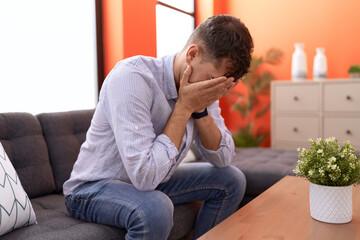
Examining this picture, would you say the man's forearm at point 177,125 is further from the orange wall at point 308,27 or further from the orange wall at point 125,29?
the orange wall at point 308,27

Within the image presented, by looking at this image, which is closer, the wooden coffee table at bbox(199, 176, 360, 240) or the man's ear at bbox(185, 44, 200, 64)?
the wooden coffee table at bbox(199, 176, 360, 240)

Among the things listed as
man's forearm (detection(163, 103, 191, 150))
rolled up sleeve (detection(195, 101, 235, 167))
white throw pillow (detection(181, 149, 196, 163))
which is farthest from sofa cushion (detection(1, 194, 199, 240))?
white throw pillow (detection(181, 149, 196, 163))

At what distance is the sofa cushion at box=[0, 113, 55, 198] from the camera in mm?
1662

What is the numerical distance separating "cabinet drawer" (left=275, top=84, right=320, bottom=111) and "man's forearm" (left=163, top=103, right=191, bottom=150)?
8.75 ft

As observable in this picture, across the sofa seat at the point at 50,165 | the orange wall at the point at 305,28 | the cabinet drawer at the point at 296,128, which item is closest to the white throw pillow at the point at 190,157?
the sofa seat at the point at 50,165

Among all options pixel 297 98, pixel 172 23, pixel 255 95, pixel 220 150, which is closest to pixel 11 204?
pixel 220 150

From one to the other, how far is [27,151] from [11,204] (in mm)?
560

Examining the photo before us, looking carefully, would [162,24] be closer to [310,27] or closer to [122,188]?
[310,27]

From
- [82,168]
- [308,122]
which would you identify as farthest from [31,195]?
[308,122]

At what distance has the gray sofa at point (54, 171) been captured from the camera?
122 cm

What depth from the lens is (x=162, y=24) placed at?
3541 millimetres

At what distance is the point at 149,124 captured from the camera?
4.03ft

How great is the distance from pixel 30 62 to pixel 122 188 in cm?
147

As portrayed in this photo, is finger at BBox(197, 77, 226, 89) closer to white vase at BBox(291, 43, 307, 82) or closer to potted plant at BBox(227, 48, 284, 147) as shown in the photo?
white vase at BBox(291, 43, 307, 82)
